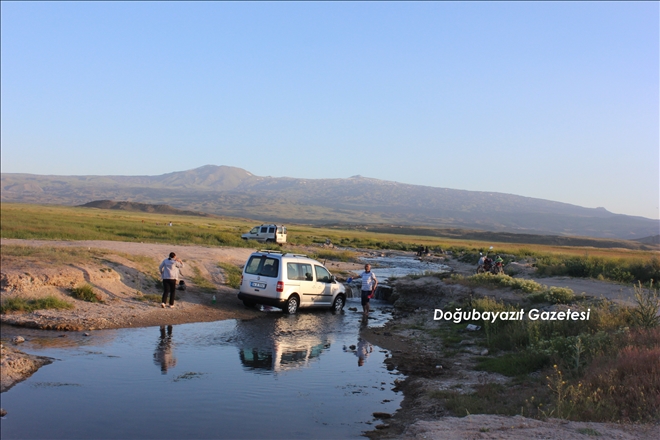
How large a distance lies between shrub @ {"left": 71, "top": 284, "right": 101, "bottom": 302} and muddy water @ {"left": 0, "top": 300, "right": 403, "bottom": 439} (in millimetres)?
3312

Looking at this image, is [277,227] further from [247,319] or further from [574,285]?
[247,319]

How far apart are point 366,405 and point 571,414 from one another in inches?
126

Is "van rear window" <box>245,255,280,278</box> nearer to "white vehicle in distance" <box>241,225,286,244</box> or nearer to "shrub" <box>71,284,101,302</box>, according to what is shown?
"shrub" <box>71,284,101,302</box>

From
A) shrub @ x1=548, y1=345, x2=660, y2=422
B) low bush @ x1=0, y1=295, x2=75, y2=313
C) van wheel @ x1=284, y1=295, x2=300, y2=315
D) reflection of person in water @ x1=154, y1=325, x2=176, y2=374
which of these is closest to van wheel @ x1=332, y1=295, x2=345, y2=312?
van wheel @ x1=284, y1=295, x2=300, y2=315

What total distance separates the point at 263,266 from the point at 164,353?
6.71m

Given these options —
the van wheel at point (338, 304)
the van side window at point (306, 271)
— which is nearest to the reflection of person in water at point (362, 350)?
the van side window at point (306, 271)

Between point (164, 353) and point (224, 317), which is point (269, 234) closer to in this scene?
point (224, 317)

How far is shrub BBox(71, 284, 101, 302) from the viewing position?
16.5 m

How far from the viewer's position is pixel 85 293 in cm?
1664

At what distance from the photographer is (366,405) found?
9.39 meters

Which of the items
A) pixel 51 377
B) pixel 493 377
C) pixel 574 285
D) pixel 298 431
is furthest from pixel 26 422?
pixel 574 285

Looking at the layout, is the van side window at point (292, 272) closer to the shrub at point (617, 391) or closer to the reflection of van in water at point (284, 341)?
the reflection of van in water at point (284, 341)

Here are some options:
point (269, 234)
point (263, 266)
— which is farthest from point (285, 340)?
point (269, 234)

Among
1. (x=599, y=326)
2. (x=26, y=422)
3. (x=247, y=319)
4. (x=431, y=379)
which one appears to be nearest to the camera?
(x=26, y=422)
